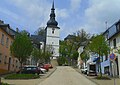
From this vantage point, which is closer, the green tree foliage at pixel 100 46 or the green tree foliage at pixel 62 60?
the green tree foliage at pixel 100 46

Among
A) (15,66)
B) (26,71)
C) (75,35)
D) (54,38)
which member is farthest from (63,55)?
(26,71)

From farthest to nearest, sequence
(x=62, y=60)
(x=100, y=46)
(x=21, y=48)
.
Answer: (x=62, y=60) → (x=100, y=46) → (x=21, y=48)

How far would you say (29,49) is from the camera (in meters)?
30.0

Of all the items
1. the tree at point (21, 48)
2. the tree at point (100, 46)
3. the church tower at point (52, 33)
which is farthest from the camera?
the church tower at point (52, 33)

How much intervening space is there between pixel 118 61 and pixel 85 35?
4382cm

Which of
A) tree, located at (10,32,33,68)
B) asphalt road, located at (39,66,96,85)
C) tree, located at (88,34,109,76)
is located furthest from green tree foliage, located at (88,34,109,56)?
tree, located at (10,32,33,68)

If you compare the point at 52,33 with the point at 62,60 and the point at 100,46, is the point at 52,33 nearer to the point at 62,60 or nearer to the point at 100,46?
the point at 62,60

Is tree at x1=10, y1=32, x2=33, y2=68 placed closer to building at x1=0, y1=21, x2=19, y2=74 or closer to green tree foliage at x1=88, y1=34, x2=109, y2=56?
building at x1=0, y1=21, x2=19, y2=74

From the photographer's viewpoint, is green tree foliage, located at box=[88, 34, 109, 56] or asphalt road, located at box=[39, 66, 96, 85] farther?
green tree foliage, located at box=[88, 34, 109, 56]

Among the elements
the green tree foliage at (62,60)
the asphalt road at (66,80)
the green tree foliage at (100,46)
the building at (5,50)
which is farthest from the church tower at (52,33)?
the green tree foliage at (100,46)

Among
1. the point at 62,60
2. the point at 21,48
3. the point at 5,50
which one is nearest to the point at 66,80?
the point at 21,48

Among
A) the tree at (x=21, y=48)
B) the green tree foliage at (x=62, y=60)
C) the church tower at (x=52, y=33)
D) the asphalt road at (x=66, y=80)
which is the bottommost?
the asphalt road at (x=66, y=80)

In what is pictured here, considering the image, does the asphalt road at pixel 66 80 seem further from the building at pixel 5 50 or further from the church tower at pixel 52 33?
the church tower at pixel 52 33

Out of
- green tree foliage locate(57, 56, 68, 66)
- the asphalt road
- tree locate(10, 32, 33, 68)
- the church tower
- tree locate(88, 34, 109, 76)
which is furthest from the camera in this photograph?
the church tower
